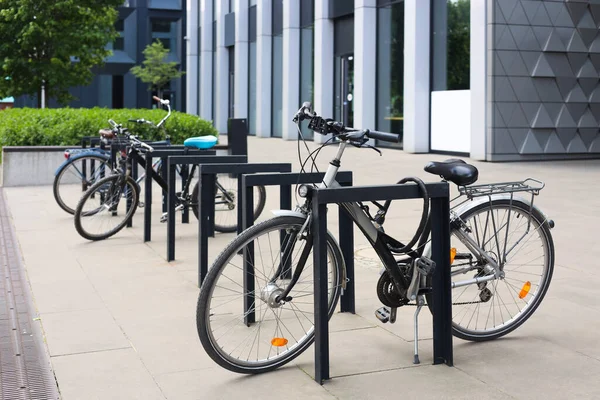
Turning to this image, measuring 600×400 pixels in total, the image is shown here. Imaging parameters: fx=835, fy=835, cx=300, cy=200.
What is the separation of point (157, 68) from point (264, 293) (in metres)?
46.0

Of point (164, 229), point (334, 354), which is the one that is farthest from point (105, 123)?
point (334, 354)

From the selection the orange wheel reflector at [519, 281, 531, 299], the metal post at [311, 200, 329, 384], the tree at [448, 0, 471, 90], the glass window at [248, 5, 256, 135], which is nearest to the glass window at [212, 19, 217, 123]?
the glass window at [248, 5, 256, 135]

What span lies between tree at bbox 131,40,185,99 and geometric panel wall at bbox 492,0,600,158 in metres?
32.7

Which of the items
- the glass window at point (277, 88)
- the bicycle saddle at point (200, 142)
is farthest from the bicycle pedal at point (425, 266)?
the glass window at point (277, 88)

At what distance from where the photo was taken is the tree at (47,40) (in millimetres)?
22578

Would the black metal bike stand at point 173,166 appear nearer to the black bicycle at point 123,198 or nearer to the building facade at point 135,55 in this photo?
the black bicycle at point 123,198

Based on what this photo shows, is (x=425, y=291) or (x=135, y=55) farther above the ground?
(x=135, y=55)

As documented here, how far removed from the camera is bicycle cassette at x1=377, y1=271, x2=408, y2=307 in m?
4.41

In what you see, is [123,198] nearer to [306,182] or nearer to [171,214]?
[171,214]

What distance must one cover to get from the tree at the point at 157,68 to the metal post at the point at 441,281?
45263mm

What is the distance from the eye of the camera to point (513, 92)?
17875 mm

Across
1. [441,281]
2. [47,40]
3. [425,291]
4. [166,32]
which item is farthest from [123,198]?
[166,32]

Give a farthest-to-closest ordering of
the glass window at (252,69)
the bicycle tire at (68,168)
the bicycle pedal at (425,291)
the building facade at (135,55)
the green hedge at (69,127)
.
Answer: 1. the building facade at (135,55)
2. the glass window at (252,69)
3. the green hedge at (69,127)
4. the bicycle tire at (68,168)
5. the bicycle pedal at (425,291)

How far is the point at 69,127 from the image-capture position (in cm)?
1501
